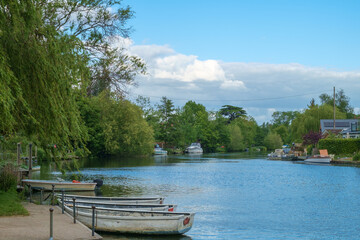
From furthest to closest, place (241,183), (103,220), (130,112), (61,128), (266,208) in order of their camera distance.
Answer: (130,112) < (241,183) < (266,208) < (103,220) < (61,128)

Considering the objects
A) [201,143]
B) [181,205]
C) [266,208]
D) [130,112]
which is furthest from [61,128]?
[201,143]

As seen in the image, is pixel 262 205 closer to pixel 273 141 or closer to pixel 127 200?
pixel 127 200

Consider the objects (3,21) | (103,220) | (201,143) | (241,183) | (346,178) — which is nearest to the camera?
(3,21)

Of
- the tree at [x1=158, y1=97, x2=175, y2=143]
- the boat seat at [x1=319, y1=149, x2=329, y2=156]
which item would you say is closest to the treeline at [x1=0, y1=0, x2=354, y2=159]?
the boat seat at [x1=319, y1=149, x2=329, y2=156]

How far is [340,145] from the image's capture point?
72812mm

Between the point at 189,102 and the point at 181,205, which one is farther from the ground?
the point at 189,102

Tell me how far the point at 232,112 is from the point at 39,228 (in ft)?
551

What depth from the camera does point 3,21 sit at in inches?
454

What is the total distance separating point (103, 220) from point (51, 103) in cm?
600

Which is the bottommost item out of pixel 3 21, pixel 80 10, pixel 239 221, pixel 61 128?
pixel 239 221

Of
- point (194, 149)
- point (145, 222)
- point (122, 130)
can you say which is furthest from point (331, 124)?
point (145, 222)

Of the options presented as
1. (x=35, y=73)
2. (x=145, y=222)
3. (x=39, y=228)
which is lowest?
Answer: (x=145, y=222)

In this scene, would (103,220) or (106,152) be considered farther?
(106,152)

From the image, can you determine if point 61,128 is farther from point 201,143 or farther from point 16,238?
point 201,143
